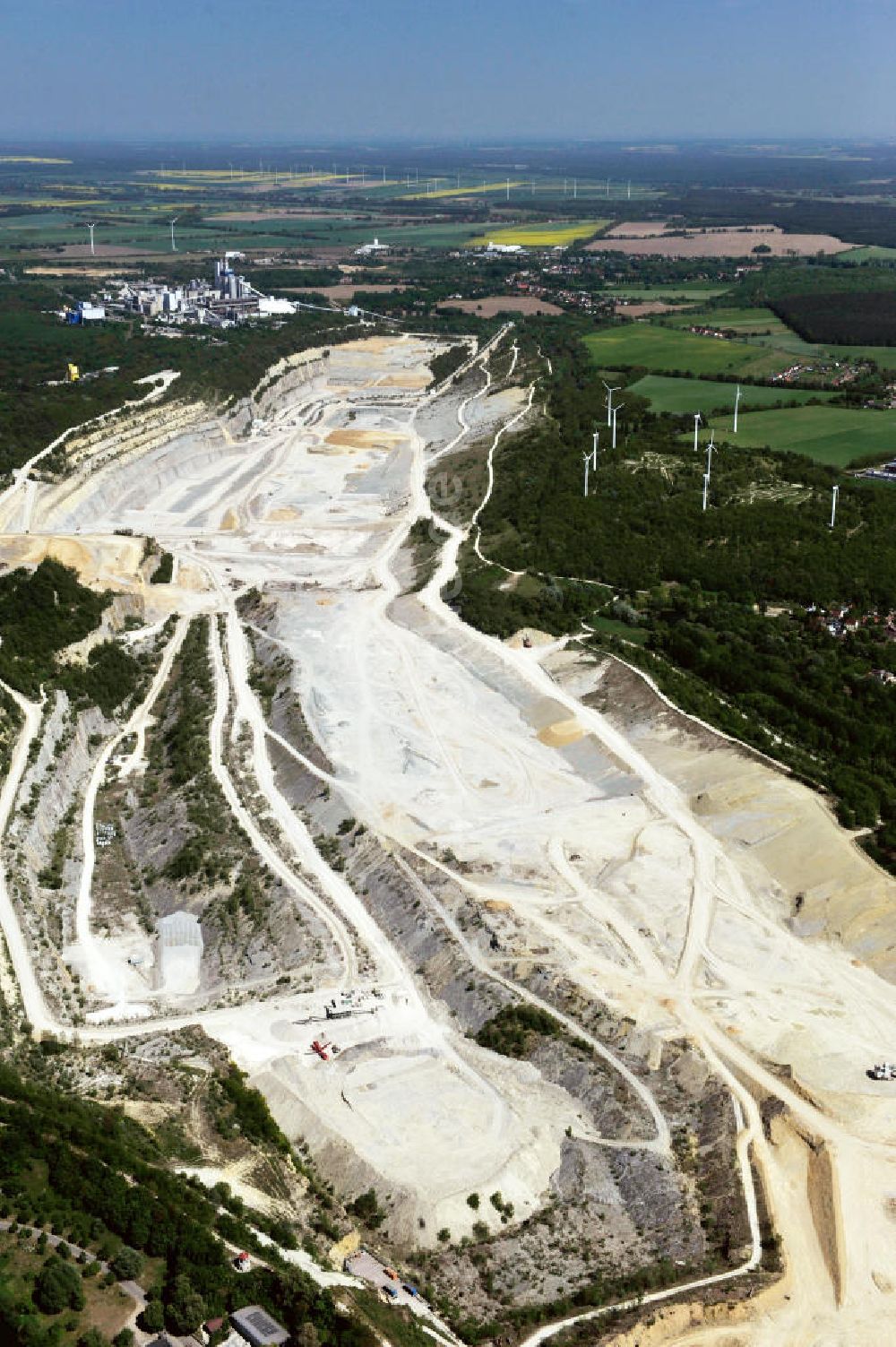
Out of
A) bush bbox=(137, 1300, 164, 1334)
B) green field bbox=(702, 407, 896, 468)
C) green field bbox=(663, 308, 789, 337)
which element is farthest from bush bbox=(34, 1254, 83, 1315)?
green field bbox=(663, 308, 789, 337)

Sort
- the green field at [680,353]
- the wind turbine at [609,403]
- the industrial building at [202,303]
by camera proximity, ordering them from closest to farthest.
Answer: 1. the wind turbine at [609,403]
2. the green field at [680,353]
3. the industrial building at [202,303]

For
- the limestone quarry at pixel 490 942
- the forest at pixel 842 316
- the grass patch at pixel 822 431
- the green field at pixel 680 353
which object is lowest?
the limestone quarry at pixel 490 942

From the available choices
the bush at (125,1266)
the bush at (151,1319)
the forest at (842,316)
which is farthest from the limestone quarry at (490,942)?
the forest at (842,316)

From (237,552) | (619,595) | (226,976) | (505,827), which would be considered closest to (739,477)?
(619,595)

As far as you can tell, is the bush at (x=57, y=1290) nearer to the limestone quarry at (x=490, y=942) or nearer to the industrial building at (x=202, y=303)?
the limestone quarry at (x=490, y=942)

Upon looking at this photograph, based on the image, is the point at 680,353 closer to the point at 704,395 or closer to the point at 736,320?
the point at 704,395

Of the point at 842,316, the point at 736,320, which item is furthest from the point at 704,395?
the point at 736,320

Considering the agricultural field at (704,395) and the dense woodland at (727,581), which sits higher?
the agricultural field at (704,395)

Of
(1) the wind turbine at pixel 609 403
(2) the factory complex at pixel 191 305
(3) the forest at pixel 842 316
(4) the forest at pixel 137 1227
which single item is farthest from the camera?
(2) the factory complex at pixel 191 305
